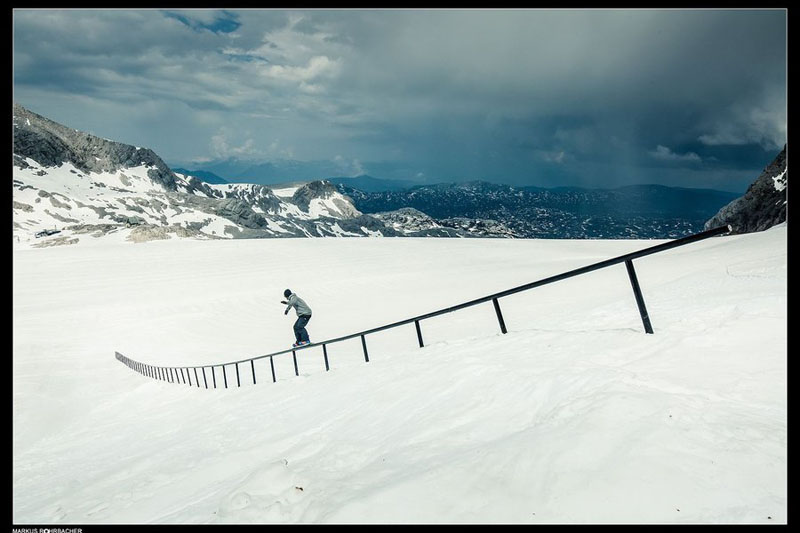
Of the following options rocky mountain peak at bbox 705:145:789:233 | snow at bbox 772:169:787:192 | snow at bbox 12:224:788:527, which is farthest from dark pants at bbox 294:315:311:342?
snow at bbox 772:169:787:192

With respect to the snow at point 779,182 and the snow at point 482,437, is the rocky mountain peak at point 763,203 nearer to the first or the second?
the snow at point 779,182

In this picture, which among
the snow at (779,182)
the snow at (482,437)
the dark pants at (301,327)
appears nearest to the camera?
the snow at (482,437)

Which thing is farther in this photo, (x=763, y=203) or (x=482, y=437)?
(x=763, y=203)

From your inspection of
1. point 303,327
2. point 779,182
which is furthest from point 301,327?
point 779,182

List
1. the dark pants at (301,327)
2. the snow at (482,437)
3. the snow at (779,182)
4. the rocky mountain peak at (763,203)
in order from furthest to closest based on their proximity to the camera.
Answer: the snow at (779,182)
the rocky mountain peak at (763,203)
the dark pants at (301,327)
the snow at (482,437)

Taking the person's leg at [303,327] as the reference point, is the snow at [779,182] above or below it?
above

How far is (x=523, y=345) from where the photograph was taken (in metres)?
6.14

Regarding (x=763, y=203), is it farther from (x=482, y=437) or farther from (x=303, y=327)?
(x=482, y=437)

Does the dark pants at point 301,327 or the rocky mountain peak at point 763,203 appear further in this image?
the rocky mountain peak at point 763,203

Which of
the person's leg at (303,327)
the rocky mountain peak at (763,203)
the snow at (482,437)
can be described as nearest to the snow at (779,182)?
the rocky mountain peak at (763,203)
